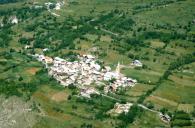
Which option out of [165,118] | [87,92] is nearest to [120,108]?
[165,118]

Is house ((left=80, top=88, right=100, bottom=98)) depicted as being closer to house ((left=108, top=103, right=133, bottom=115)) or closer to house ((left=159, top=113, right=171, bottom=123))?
house ((left=108, top=103, right=133, bottom=115))

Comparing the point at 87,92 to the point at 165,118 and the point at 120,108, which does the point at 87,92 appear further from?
the point at 165,118

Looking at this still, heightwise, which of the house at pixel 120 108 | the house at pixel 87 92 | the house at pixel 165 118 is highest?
the house at pixel 87 92

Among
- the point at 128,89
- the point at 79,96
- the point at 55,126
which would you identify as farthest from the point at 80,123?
the point at 128,89

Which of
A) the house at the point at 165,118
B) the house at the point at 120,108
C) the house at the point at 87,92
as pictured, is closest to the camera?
the house at the point at 165,118

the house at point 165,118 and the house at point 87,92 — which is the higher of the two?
the house at point 87,92

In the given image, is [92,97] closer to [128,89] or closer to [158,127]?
[128,89]

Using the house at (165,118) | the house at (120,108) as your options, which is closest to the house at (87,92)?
the house at (120,108)

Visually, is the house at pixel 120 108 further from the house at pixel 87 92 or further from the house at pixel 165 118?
the house at pixel 87 92

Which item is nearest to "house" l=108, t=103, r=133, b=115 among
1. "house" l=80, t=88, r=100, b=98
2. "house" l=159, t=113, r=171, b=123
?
"house" l=159, t=113, r=171, b=123

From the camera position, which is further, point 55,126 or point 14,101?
point 14,101

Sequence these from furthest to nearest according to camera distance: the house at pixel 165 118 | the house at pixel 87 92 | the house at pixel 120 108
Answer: the house at pixel 87 92 → the house at pixel 120 108 → the house at pixel 165 118
